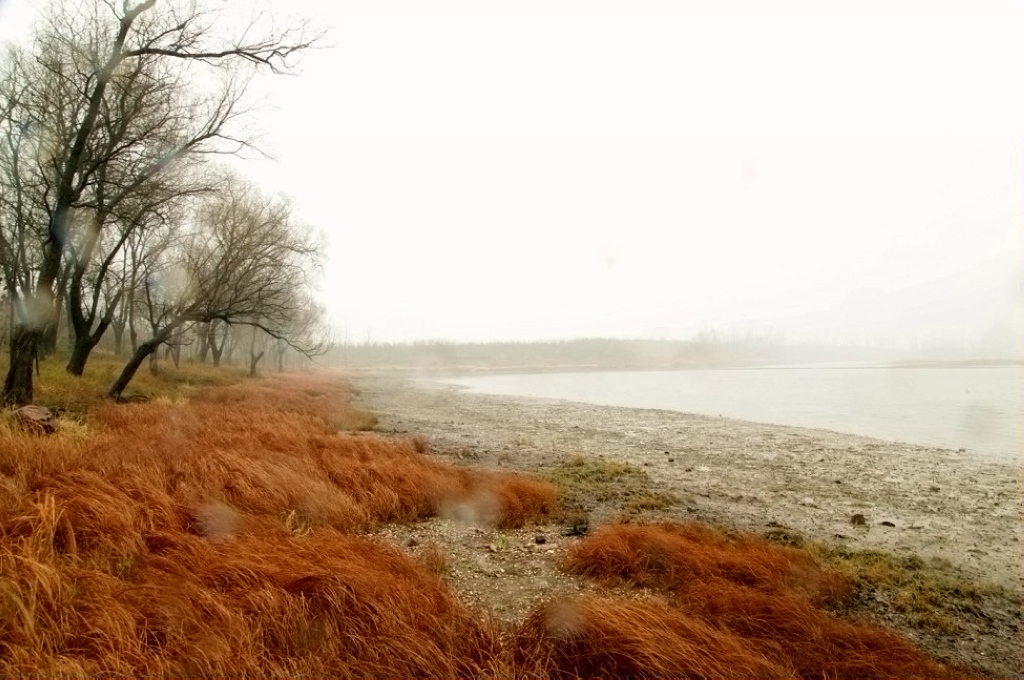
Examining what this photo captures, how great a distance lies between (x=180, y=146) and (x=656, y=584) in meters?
15.1

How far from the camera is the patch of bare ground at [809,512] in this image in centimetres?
480

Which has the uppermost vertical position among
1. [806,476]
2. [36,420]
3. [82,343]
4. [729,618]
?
[82,343]

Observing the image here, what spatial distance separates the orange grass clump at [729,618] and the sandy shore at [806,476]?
2.50m

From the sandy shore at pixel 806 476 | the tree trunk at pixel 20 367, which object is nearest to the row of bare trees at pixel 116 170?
the tree trunk at pixel 20 367

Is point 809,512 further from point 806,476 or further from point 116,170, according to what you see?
point 116,170

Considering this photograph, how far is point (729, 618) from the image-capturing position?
4.06m

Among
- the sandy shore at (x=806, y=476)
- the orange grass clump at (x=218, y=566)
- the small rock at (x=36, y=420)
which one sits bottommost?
the sandy shore at (x=806, y=476)

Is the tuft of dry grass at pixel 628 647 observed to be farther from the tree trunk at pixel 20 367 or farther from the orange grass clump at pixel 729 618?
the tree trunk at pixel 20 367

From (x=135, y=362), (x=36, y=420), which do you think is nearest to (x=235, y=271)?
(x=135, y=362)

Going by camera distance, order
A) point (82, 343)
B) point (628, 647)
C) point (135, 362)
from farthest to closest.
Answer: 1. point (82, 343)
2. point (135, 362)
3. point (628, 647)

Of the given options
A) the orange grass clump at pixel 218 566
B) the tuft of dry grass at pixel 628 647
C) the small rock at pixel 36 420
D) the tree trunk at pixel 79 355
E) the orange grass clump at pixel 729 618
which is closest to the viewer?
the orange grass clump at pixel 218 566

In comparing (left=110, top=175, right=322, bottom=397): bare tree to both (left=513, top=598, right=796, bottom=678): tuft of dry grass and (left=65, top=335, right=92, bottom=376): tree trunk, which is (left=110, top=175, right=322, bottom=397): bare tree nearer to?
(left=65, top=335, right=92, bottom=376): tree trunk

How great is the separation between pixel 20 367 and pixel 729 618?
46.7ft

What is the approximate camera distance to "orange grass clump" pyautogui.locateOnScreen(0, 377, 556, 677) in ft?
10.5
